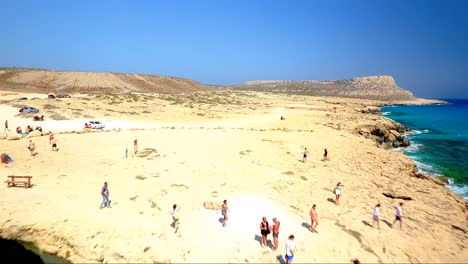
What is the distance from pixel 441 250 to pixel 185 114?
43.9 meters

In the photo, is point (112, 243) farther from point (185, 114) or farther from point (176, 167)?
point (185, 114)

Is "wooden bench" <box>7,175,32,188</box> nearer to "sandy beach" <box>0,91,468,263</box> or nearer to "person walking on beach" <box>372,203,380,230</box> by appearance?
"sandy beach" <box>0,91,468,263</box>

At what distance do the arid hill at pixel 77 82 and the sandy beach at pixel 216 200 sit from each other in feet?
183

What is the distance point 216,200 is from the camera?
16891 millimetres

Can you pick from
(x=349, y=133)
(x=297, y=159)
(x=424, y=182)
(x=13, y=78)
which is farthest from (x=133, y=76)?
(x=424, y=182)

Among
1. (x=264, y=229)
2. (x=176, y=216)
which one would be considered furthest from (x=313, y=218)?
(x=176, y=216)

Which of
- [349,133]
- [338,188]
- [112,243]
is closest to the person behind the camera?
[112,243]

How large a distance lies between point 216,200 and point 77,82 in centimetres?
8450

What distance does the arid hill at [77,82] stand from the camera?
80.4 m

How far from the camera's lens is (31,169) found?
21.9m

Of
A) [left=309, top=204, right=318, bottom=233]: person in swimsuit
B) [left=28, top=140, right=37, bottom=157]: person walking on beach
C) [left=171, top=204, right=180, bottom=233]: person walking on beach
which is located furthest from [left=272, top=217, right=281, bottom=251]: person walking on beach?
[left=28, top=140, right=37, bottom=157]: person walking on beach

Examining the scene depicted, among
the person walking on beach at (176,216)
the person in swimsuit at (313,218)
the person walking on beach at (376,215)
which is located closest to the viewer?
the person walking on beach at (176,216)

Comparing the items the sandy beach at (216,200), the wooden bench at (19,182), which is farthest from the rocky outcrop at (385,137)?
the wooden bench at (19,182)

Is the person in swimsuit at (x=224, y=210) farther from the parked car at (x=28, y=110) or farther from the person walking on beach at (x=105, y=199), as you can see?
the parked car at (x=28, y=110)
